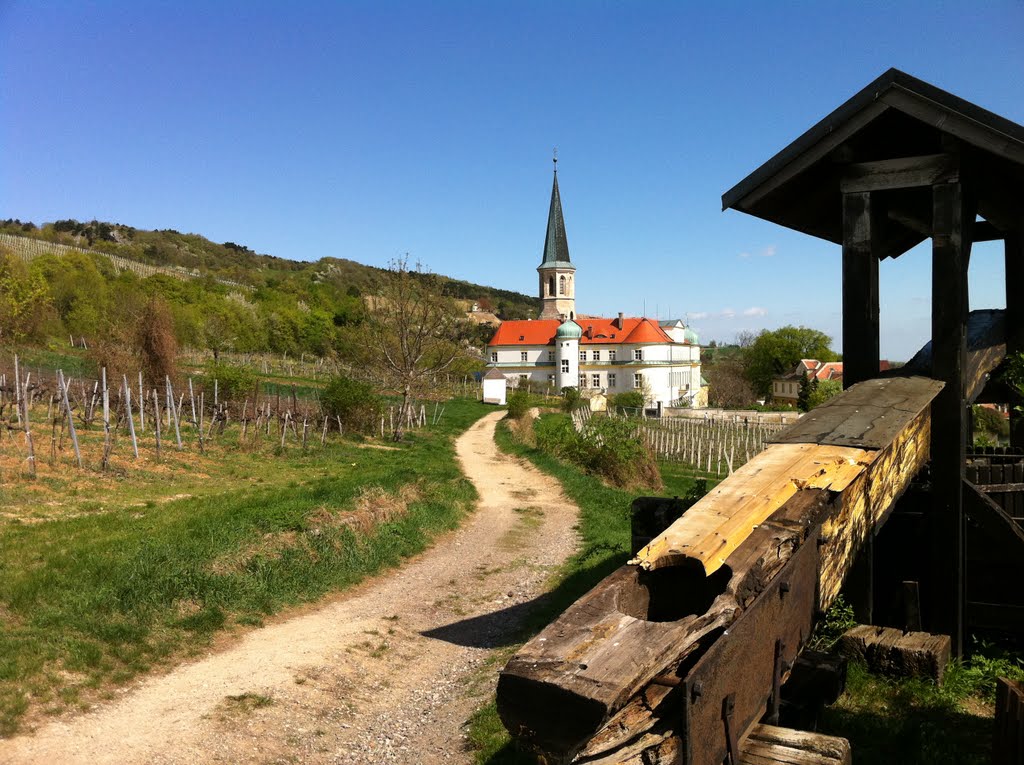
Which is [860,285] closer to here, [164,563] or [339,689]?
[339,689]

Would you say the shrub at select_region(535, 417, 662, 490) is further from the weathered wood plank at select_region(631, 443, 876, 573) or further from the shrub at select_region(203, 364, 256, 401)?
the weathered wood plank at select_region(631, 443, 876, 573)

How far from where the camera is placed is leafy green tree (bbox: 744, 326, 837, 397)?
274 ft

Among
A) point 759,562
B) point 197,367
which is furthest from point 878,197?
point 197,367

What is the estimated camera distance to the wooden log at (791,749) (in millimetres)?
2293

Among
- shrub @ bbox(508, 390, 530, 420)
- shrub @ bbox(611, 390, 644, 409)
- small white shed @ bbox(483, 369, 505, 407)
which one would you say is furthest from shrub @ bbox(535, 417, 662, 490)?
shrub @ bbox(611, 390, 644, 409)

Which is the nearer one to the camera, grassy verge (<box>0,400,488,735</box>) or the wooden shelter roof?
the wooden shelter roof

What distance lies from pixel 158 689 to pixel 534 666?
227 inches

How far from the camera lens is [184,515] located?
11320mm

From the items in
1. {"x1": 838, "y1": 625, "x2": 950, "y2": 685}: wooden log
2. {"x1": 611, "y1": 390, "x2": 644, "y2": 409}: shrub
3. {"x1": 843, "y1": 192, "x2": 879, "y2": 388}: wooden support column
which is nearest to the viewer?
{"x1": 838, "y1": 625, "x2": 950, "y2": 685}: wooden log

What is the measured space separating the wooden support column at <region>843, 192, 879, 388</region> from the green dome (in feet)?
221

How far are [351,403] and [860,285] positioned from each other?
21.8 meters

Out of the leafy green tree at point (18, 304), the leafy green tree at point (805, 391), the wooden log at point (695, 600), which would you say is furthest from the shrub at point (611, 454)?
the leafy green tree at point (805, 391)

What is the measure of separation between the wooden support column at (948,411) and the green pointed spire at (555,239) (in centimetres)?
8257

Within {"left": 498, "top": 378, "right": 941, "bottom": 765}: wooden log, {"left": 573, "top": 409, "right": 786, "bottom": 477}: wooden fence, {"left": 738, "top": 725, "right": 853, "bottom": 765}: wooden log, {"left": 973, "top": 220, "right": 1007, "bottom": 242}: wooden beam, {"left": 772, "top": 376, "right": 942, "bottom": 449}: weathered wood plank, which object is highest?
{"left": 973, "top": 220, "right": 1007, "bottom": 242}: wooden beam
